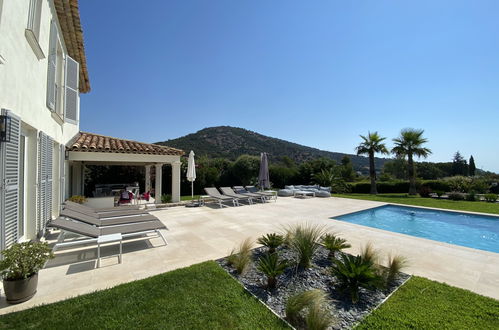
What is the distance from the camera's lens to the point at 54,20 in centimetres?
639

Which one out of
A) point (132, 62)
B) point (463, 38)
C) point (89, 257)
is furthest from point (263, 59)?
point (89, 257)

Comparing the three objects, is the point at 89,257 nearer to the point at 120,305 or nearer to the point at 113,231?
the point at 113,231

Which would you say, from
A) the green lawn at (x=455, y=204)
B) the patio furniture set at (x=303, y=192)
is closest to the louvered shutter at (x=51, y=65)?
the patio furniture set at (x=303, y=192)

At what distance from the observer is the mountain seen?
47.0 metres

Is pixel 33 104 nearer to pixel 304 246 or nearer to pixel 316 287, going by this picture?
pixel 304 246

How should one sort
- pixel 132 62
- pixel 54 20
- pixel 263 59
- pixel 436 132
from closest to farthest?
pixel 54 20 → pixel 132 62 → pixel 263 59 → pixel 436 132

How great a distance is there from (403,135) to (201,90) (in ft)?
72.3

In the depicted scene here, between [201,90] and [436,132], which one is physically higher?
[201,90]

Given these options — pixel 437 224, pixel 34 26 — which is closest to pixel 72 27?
pixel 34 26

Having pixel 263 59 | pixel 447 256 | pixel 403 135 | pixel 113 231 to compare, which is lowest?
pixel 447 256

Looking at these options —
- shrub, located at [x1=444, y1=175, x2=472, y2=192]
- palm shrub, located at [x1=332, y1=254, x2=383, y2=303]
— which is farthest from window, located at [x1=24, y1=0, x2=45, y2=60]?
shrub, located at [x1=444, y1=175, x2=472, y2=192]

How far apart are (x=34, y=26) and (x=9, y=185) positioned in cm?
367

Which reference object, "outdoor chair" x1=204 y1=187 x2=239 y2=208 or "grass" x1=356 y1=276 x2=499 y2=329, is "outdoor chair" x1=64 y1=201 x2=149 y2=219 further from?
"grass" x1=356 y1=276 x2=499 y2=329

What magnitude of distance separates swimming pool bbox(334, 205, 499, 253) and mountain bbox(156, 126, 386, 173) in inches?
1338
